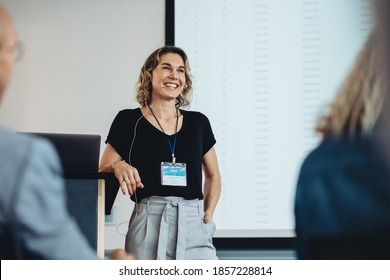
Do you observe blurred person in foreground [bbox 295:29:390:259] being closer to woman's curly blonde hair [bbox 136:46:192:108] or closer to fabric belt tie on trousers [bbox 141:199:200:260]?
fabric belt tie on trousers [bbox 141:199:200:260]

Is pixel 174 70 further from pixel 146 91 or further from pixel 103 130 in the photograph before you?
pixel 103 130

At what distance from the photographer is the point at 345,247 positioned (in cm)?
65

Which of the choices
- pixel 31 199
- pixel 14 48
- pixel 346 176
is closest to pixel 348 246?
pixel 346 176

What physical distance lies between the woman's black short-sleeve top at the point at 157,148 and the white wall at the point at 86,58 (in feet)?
2.89

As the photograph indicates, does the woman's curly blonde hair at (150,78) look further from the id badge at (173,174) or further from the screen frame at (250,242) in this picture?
the screen frame at (250,242)

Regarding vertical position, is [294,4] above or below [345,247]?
above

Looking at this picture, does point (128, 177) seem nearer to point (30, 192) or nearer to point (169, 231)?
point (169, 231)

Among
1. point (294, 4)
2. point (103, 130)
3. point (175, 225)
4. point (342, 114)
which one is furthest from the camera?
point (103, 130)

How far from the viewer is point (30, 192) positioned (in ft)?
1.96

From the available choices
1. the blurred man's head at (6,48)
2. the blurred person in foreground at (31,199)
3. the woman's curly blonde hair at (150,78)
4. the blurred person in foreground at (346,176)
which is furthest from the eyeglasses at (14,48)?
the woman's curly blonde hair at (150,78)

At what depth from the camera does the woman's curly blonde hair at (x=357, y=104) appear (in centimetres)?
61
